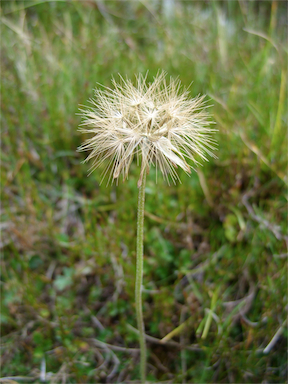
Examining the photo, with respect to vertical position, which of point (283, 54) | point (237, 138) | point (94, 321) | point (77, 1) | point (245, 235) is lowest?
point (94, 321)

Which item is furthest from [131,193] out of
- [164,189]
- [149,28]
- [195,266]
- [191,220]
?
[149,28]

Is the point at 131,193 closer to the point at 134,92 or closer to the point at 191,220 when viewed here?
the point at 191,220

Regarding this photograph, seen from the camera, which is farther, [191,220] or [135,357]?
[191,220]

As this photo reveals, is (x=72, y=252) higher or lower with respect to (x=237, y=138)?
lower

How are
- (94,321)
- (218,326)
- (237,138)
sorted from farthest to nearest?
(237,138), (94,321), (218,326)

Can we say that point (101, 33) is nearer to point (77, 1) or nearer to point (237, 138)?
point (77, 1)

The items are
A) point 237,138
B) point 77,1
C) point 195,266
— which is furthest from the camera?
point 77,1

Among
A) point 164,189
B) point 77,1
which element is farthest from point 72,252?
point 77,1
